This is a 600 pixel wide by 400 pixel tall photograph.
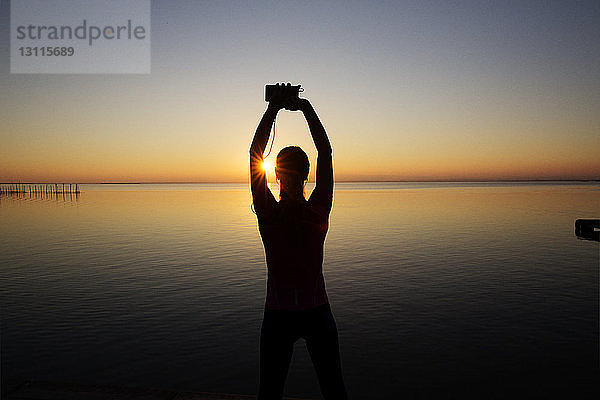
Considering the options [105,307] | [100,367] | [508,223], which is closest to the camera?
[100,367]

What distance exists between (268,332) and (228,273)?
18.1 meters

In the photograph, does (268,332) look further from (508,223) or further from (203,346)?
(508,223)

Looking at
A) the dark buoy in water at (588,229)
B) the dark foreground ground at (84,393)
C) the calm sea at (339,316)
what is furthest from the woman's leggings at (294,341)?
the calm sea at (339,316)

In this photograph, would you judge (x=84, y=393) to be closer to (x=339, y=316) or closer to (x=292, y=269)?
(x=292, y=269)

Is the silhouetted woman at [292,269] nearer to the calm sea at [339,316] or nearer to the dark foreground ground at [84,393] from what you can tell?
the dark foreground ground at [84,393]

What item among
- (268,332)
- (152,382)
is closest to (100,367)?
(152,382)

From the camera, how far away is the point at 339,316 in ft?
45.8

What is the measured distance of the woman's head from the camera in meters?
3.26

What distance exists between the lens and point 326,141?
3568 mm

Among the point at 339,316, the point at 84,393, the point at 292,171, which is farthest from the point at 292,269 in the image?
the point at 339,316

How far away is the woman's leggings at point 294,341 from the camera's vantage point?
3.23 metres

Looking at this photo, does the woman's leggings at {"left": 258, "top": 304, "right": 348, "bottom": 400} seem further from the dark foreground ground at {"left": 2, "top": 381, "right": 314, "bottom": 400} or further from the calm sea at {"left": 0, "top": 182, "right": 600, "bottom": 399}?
the calm sea at {"left": 0, "top": 182, "right": 600, "bottom": 399}

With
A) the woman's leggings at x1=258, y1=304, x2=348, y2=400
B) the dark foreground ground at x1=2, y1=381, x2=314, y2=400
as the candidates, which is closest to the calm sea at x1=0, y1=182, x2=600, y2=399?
the dark foreground ground at x1=2, y1=381, x2=314, y2=400

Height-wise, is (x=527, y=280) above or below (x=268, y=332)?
below
